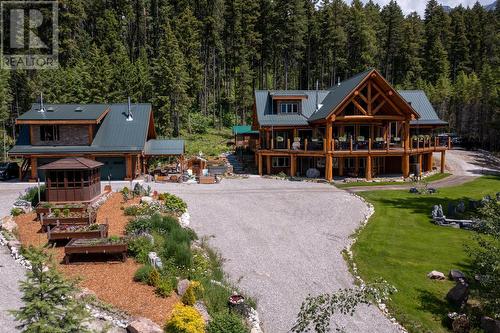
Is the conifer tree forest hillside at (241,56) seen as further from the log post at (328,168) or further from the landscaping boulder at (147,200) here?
the landscaping boulder at (147,200)

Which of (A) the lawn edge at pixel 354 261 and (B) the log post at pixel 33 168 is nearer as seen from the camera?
(A) the lawn edge at pixel 354 261

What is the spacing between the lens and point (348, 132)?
37.2 m

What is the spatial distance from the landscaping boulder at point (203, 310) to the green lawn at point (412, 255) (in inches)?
224

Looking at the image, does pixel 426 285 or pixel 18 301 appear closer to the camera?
pixel 18 301

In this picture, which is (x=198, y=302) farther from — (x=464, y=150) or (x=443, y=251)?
(x=464, y=150)

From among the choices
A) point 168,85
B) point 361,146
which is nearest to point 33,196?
point 361,146

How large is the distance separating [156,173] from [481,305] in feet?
94.6

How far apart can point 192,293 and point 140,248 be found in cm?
411

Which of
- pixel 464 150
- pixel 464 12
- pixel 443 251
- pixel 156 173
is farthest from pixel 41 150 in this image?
pixel 464 12

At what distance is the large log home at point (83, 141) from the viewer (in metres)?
33.1

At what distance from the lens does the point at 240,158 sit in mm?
43438

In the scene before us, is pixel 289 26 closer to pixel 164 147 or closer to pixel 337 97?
pixel 337 97

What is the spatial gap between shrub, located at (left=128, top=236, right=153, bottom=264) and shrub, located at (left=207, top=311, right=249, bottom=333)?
456 cm

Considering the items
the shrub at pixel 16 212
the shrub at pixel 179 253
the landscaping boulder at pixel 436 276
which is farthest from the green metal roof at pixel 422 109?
the shrub at pixel 16 212
